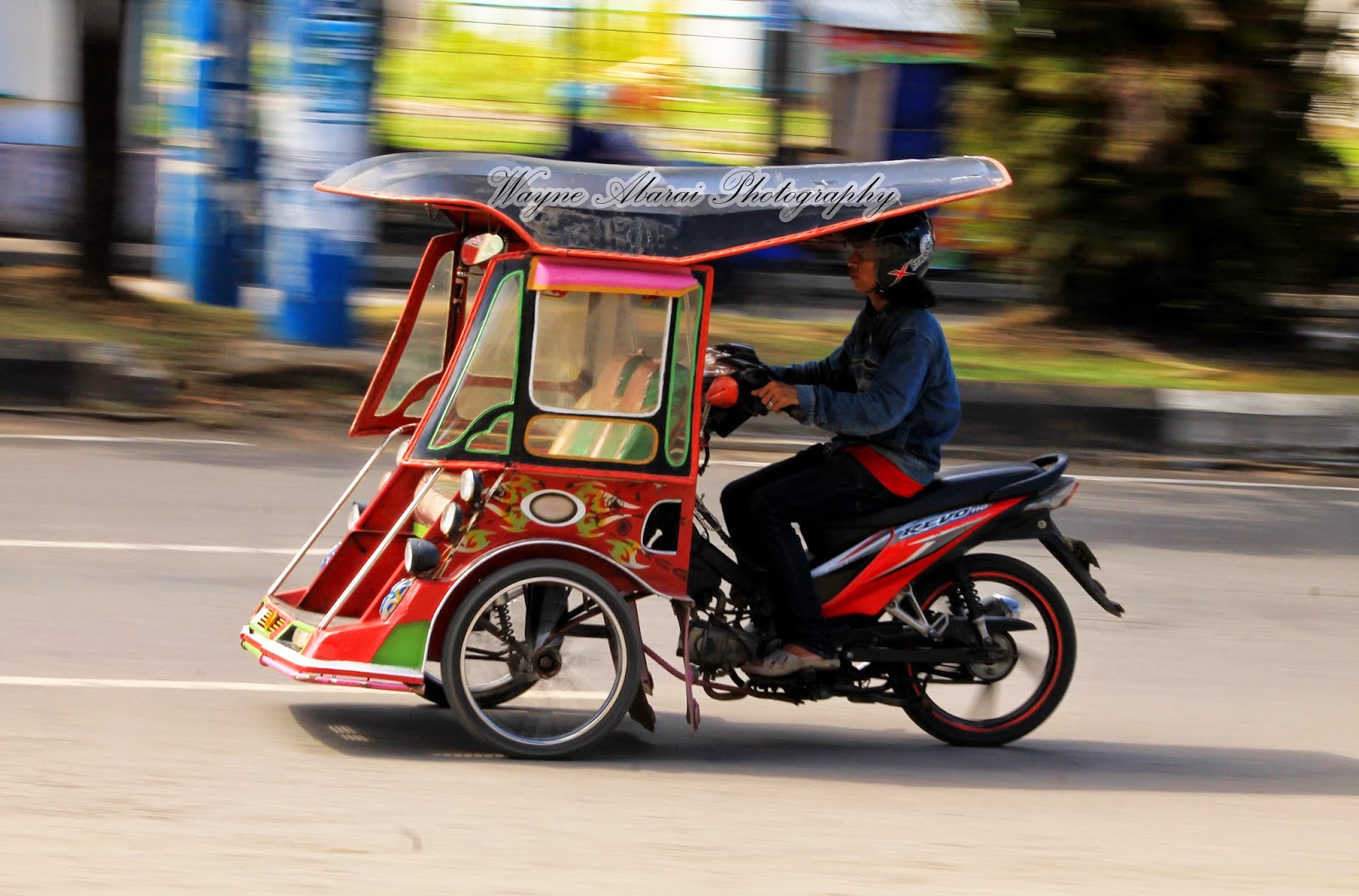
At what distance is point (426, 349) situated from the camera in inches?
226

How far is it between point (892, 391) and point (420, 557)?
156 centimetres

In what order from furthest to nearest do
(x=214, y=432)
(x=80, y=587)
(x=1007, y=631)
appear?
(x=214, y=432), (x=80, y=587), (x=1007, y=631)

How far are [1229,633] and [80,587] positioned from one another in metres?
4.94

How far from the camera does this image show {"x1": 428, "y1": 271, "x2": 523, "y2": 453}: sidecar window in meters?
5.04

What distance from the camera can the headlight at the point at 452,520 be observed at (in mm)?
5016

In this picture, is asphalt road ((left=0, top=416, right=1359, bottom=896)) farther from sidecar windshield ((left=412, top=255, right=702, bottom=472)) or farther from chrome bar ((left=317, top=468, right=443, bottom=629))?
sidecar windshield ((left=412, top=255, right=702, bottom=472))

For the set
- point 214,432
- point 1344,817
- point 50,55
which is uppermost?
point 50,55

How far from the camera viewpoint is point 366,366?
12141 mm

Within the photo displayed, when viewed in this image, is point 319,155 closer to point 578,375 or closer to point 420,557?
point 578,375

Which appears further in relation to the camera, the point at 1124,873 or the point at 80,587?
the point at 80,587

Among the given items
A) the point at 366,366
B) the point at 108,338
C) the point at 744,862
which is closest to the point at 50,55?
the point at 108,338

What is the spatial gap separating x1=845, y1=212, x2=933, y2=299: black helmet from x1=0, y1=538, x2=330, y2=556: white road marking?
3.40 meters

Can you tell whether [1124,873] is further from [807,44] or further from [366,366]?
[807,44]

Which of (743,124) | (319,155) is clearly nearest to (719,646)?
(319,155)
